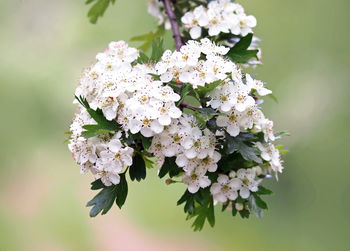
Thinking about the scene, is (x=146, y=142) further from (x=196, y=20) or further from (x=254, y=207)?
(x=196, y=20)

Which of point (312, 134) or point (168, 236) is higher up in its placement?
point (312, 134)

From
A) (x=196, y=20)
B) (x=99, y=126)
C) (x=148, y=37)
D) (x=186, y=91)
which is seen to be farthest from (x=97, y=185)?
(x=148, y=37)

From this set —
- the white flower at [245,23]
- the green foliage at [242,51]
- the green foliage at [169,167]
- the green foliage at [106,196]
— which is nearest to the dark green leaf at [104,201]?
the green foliage at [106,196]

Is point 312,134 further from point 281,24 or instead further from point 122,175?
point 122,175

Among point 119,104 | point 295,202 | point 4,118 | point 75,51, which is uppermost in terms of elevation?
point 75,51

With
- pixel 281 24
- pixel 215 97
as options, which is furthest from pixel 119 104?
pixel 281 24

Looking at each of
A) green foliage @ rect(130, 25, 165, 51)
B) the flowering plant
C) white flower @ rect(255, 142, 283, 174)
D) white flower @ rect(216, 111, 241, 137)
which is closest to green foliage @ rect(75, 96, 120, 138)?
the flowering plant
